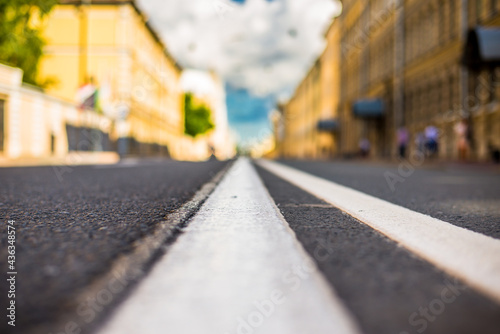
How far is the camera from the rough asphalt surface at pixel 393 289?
1.10 metres

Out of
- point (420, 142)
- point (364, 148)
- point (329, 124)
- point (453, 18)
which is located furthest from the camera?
point (329, 124)

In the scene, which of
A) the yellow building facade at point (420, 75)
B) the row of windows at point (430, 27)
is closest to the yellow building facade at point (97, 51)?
the yellow building facade at point (420, 75)

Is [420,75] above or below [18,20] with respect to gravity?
below

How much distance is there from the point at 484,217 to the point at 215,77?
13629 centimetres

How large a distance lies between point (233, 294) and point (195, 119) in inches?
3017

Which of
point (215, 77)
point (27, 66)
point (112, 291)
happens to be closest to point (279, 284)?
point (112, 291)

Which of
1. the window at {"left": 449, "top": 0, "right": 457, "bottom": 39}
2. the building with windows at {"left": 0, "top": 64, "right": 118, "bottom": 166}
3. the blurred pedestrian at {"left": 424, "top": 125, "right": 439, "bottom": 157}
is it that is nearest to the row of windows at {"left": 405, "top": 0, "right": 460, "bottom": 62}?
the window at {"left": 449, "top": 0, "right": 457, "bottom": 39}

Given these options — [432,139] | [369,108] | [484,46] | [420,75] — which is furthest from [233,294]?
[369,108]

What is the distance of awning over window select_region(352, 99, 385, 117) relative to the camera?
31.1 meters

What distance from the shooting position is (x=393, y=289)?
136 centimetres

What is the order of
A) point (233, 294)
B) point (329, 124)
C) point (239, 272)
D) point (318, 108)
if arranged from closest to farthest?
point (233, 294), point (239, 272), point (329, 124), point (318, 108)

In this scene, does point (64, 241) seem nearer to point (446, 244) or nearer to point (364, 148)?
point (446, 244)

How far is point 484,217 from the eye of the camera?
3.17m

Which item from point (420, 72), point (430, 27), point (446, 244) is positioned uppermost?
point (430, 27)
